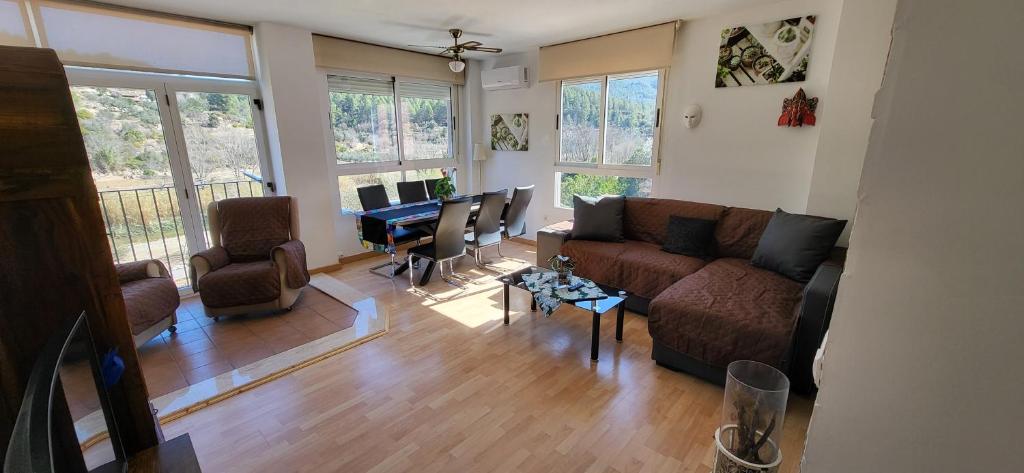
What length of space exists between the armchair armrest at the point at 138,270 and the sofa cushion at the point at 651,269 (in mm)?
3536

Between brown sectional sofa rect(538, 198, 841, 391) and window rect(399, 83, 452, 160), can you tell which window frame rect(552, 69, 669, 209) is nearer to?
brown sectional sofa rect(538, 198, 841, 391)

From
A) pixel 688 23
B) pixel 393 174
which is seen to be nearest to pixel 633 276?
pixel 688 23

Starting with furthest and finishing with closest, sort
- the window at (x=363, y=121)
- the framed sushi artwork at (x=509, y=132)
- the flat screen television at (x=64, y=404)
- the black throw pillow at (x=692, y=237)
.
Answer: the framed sushi artwork at (x=509, y=132) < the window at (x=363, y=121) < the black throw pillow at (x=692, y=237) < the flat screen television at (x=64, y=404)

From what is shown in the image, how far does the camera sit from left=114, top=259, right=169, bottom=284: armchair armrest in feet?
9.36

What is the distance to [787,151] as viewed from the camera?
3367mm

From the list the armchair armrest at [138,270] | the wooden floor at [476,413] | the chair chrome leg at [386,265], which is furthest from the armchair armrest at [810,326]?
the armchair armrest at [138,270]

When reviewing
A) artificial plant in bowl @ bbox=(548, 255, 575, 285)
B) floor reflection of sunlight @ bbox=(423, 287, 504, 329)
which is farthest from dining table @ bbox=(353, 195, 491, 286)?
artificial plant in bowl @ bbox=(548, 255, 575, 285)

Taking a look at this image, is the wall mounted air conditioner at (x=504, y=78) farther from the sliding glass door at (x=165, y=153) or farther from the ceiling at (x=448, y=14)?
the sliding glass door at (x=165, y=153)

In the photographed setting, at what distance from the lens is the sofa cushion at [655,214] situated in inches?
137

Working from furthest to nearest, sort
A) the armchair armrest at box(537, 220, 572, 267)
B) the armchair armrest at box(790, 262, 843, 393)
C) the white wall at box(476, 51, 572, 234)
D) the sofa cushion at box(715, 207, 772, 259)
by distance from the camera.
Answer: the white wall at box(476, 51, 572, 234), the armchair armrest at box(537, 220, 572, 267), the sofa cushion at box(715, 207, 772, 259), the armchair armrest at box(790, 262, 843, 393)

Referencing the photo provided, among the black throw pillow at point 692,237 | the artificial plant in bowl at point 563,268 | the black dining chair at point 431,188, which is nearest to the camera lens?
the artificial plant in bowl at point 563,268

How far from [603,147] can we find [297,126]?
10.7 ft

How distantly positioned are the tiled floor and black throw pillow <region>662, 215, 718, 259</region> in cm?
275

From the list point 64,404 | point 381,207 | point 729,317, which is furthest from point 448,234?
point 64,404
